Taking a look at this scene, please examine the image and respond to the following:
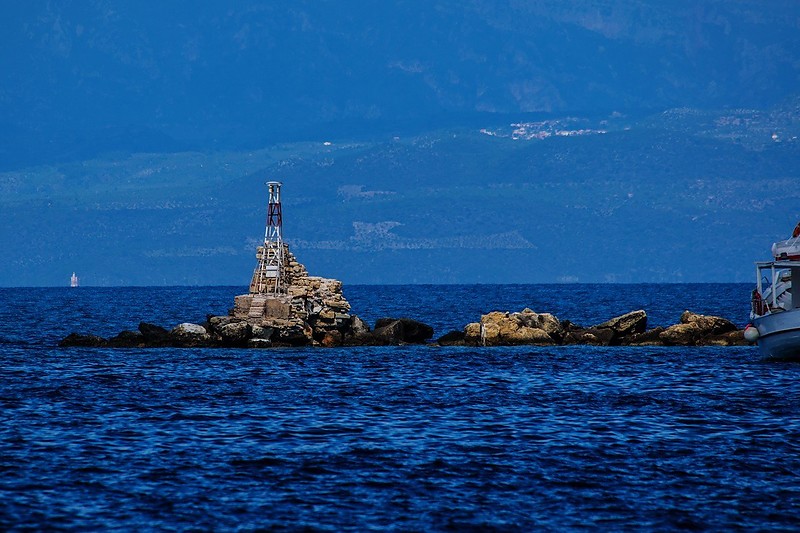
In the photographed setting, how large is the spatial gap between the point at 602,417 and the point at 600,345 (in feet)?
101

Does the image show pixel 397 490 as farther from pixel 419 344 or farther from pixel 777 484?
pixel 419 344

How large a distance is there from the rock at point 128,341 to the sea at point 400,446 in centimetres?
1112

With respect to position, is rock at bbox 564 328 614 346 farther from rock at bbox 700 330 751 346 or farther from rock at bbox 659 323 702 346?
rock at bbox 700 330 751 346

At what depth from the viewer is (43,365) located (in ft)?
186

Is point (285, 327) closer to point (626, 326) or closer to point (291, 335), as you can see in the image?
point (291, 335)

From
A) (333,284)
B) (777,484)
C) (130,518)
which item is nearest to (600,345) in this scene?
(333,284)

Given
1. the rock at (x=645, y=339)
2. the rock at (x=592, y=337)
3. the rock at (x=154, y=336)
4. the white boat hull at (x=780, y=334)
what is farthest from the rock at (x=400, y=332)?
the white boat hull at (x=780, y=334)

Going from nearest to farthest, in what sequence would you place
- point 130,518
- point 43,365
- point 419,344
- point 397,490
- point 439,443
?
point 130,518 → point 397,490 → point 439,443 → point 43,365 → point 419,344

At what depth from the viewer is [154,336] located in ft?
224

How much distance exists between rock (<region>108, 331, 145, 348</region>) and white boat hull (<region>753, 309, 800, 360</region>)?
3322 centimetres

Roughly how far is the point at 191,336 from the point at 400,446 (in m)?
36.9

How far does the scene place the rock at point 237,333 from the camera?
215 feet

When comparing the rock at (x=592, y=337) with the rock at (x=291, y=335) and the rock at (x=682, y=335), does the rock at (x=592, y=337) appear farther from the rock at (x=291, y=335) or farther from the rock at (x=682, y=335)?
the rock at (x=291, y=335)

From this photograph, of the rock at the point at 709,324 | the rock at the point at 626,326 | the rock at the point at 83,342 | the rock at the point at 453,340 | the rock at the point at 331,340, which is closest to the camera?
the rock at the point at 331,340
